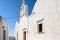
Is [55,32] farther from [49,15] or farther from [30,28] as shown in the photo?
[30,28]

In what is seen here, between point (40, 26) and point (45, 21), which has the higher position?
point (45, 21)

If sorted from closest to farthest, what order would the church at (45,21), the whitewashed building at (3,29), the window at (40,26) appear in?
the church at (45,21) → the window at (40,26) → the whitewashed building at (3,29)

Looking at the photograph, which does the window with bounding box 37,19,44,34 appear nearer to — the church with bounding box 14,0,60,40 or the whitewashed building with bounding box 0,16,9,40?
the church with bounding box 14,0,60,40

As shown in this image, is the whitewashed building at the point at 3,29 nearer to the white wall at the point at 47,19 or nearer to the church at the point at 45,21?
the church at the point at 45,21

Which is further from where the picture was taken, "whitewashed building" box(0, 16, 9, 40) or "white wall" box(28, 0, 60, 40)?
"whitewashed building" box(0, 16, 9, 40)

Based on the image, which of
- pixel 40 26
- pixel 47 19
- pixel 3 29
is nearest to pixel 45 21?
pixel 47 19

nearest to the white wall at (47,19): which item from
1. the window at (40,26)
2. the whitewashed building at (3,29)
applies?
the window at (40,26)

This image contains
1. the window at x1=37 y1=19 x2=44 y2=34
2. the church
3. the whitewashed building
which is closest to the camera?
the church

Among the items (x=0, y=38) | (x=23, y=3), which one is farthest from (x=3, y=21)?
(x=23, y=3)

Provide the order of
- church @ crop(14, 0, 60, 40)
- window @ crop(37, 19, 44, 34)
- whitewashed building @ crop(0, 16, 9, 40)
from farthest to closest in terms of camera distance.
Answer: whitewashed building @ crop(0, 16, 9, 40) → window @ crop(37, 19, 44, 34) → church @ crop(14, 0, 60, 40)

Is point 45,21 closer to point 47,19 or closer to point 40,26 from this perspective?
point 47,19

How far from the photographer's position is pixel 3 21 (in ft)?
71.6

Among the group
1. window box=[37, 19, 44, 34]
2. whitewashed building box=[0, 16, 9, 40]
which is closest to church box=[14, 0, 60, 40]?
window box=[37, 19, 44, 34]

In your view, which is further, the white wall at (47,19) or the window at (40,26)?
the window at (40,26)
